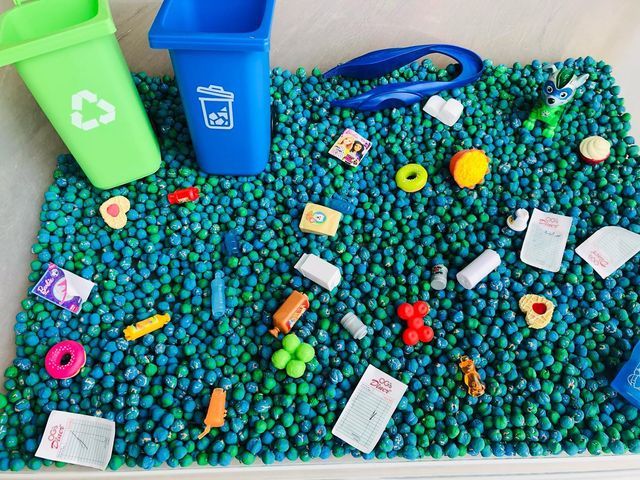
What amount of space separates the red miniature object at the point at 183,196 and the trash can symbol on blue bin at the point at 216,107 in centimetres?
20

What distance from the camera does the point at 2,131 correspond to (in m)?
1.29

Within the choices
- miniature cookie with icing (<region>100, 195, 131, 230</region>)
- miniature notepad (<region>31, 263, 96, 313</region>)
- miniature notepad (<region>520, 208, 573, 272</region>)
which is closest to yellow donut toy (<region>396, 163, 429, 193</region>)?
miniature notepad (<region>520, 208, 573, 272</region>)

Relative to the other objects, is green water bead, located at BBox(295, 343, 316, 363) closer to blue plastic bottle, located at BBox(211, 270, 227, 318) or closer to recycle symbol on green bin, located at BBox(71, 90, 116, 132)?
blue plastic bottle, located at BBox(211, 270, 227, 318)

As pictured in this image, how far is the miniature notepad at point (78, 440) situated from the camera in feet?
3.46

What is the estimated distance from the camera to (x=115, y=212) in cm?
134

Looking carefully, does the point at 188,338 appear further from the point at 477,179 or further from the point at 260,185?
the point at 477,179

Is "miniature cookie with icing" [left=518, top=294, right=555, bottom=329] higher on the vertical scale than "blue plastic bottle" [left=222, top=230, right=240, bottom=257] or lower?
higher

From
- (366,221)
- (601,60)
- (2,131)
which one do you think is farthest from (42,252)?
(601,60)

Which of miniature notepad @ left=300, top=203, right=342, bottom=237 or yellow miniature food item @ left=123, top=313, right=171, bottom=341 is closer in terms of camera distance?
yellow miniature food item @ left=123, top=313, right=171, bottom=341

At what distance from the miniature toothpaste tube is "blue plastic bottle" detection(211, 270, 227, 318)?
0.64ft

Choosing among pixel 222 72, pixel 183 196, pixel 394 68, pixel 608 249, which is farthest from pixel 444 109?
pixel 183 196

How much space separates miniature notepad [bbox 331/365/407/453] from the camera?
1085mm

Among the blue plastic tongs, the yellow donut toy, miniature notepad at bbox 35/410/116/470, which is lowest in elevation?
miniature notepad at bbox 35/410/116/470

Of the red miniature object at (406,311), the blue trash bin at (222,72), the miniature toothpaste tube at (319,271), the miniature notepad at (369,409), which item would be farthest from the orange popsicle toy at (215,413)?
the blue trash bin at (222,72)
